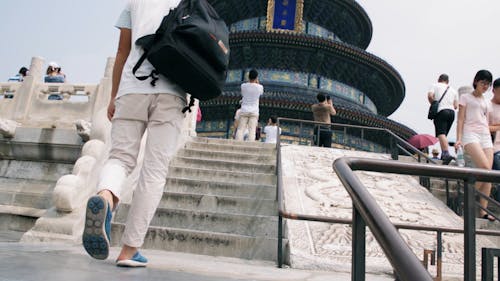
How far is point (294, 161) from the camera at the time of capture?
775 cm

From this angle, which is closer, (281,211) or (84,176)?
(281,211)

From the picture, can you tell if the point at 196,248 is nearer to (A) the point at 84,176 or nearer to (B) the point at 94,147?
(A) the point at 84,176

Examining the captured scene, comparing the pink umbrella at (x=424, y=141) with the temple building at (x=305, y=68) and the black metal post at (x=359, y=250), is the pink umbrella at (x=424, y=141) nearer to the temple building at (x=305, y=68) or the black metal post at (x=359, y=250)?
the temple building at (x=305, y=68)

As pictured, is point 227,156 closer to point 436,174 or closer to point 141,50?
point 141,50

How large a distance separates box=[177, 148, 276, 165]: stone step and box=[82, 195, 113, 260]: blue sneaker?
5216 millimetres

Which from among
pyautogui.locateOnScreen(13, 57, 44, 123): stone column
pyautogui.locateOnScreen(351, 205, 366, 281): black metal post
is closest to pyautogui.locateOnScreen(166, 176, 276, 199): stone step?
pyautogui.locateOnScreen(351, 205, 366, 281): black metal post

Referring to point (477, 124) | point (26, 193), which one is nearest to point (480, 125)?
point (477, 124)

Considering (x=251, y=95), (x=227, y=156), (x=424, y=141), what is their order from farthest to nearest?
1. (x=424, y=141)
2. (x=251, y=95)
3. (x=227, y=156)

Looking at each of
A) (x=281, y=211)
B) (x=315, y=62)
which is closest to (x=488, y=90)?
(x=281, y=211)

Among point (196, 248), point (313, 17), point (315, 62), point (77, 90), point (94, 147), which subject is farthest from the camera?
point (313, 17)

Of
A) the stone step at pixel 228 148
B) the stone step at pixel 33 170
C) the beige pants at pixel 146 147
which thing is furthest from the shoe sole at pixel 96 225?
the stone step at pixel 228 148

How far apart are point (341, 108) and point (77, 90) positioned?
1147 cm

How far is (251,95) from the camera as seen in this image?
29.8ft

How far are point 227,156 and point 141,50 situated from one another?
4958 mm
